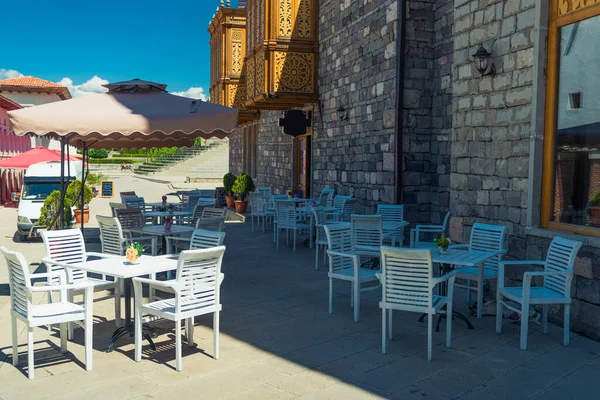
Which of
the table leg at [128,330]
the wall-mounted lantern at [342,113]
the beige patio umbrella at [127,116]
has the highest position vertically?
the wall-mounted lantern at [342,113]

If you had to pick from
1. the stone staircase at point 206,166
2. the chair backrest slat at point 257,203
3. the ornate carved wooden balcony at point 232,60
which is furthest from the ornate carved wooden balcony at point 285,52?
the stone staircase at point 206,166

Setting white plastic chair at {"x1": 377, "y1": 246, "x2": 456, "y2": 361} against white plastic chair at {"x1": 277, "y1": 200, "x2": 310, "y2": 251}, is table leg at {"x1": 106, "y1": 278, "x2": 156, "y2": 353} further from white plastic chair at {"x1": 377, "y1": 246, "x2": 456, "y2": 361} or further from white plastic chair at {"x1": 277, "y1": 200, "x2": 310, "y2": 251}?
white plastic chair at {"x1": 277, "y1": 200, "x2": 310, "y2": 251}

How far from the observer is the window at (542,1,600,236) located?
5520 millimetres

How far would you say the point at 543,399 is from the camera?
12.8ft

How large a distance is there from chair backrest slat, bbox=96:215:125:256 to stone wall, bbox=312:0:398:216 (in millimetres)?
5071

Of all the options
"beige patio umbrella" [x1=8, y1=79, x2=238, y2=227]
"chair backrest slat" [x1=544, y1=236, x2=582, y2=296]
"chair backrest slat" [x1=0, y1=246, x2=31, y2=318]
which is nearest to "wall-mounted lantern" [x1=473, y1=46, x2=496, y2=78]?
"chair backrest slat" [x1=544, y1=236, x2=582, y2=296]

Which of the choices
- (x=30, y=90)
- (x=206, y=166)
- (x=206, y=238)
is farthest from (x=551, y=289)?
(x=30, y=90)

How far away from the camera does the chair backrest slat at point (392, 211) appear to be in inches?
369

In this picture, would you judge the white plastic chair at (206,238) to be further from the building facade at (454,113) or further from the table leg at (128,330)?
the building facade at (454,113)

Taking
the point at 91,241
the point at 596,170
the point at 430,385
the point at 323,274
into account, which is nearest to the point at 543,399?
the point at 430,385

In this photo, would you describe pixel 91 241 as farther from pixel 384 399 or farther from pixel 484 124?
pixel 384 399

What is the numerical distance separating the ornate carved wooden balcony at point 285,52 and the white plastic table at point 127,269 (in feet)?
27.1

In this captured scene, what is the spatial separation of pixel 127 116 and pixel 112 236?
4.50ft

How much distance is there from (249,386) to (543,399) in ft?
6.43
